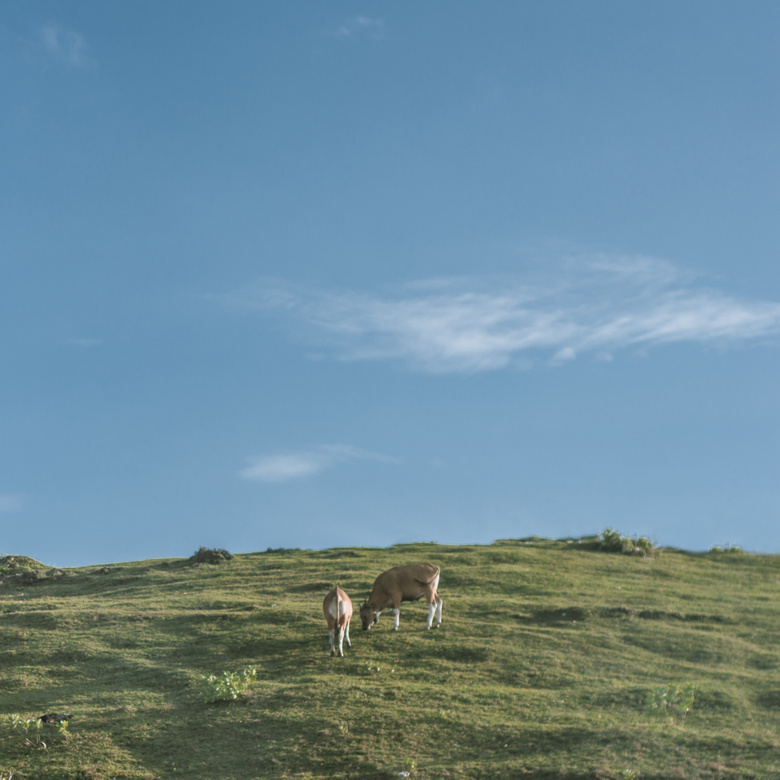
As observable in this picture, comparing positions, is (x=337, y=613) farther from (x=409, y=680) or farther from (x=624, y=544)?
(x=624, y=544)

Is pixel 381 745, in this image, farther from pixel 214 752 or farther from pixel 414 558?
pixel 414 558

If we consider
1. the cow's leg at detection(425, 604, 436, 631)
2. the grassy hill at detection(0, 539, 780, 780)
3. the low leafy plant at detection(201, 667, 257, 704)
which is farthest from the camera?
the cow's leg at detection(425, 604, 436, 631)

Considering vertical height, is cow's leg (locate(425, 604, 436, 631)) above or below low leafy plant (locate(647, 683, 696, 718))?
above

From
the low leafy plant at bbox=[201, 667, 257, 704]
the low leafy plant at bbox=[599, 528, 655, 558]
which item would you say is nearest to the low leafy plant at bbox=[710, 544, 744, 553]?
the low leafy plant at bbox=[599, 528, 655, 558]

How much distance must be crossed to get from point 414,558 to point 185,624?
11469 millimetres

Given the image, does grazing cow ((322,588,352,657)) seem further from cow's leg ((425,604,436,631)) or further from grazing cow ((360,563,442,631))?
cow's leg ((425,604,436,631))

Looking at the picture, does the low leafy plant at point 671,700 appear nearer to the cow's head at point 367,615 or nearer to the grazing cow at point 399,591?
the grazing cow at point 399,591

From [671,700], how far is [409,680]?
526cm

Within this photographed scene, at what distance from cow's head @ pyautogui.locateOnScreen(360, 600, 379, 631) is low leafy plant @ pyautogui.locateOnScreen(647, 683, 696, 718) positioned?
744 cm

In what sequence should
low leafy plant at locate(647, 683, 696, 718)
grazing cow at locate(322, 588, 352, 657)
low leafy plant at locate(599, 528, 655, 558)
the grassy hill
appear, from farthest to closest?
low leafy plant at locate(599, 528, 655, 558)
grazing cow at locate(322, 588, 352, 657)
low leafy plant at locate(647, 683, 696, 718)
the grassy hill

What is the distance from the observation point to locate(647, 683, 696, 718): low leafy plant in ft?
48.8

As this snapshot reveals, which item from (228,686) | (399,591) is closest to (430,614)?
(399,591)

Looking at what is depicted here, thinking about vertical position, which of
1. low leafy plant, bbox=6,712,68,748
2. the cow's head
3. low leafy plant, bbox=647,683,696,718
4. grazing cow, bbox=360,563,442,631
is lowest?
low leafy plant, bbox=6,712,68,748

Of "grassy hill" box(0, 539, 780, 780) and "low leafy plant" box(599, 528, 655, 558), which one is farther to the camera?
"low leafy plant" box(599, 528, 655, 558)
